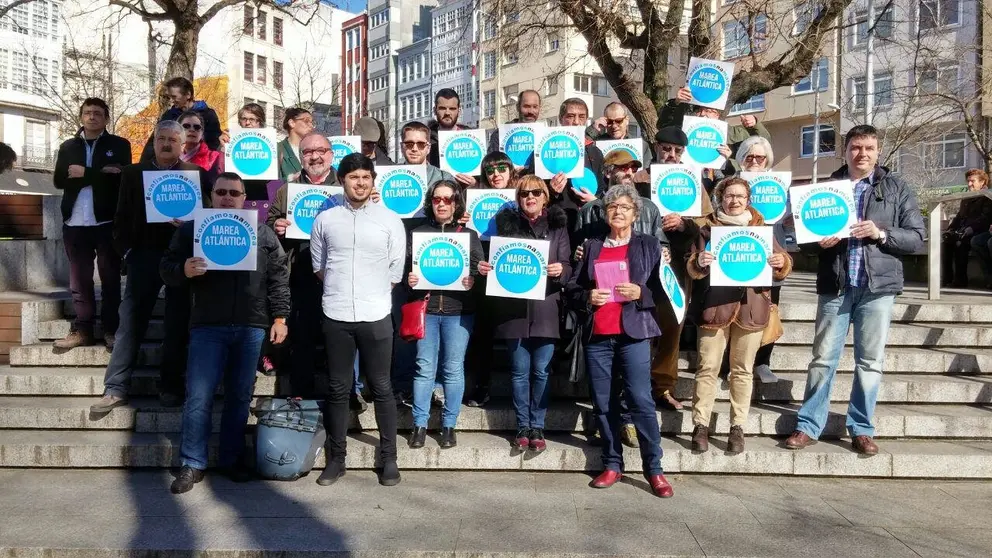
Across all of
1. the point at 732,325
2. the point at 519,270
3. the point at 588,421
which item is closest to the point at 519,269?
the point at 519,270

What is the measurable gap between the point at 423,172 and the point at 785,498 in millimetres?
3763

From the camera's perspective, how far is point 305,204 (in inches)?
269

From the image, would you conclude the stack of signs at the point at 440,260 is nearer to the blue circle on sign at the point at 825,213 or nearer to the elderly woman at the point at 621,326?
the elderly woman at the point at 621,326

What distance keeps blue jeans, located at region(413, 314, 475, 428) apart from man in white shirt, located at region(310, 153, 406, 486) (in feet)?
1.21

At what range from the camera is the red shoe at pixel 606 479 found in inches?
240

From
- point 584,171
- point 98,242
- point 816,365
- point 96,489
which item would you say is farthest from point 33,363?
point 816,365

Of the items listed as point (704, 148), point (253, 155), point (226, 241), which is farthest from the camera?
point (704, 148)

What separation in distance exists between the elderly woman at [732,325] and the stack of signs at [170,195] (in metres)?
3.97

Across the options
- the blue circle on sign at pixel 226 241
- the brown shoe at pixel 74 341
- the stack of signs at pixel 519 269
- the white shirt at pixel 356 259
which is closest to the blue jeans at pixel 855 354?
the stack of signs at pixel 519 269

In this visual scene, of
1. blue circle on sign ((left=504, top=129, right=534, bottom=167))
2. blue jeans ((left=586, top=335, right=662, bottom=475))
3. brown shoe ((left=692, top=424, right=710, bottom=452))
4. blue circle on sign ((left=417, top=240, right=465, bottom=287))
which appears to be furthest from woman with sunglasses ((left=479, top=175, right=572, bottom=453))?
blue circle on sign ((left=504, top=129, right=534, bottom=167))

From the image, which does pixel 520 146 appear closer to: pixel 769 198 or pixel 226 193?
pixel 769 198

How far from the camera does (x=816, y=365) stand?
6469 millimetres

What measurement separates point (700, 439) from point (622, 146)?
8.55 ft

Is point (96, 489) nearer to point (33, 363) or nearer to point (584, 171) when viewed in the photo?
point (33, 363)
